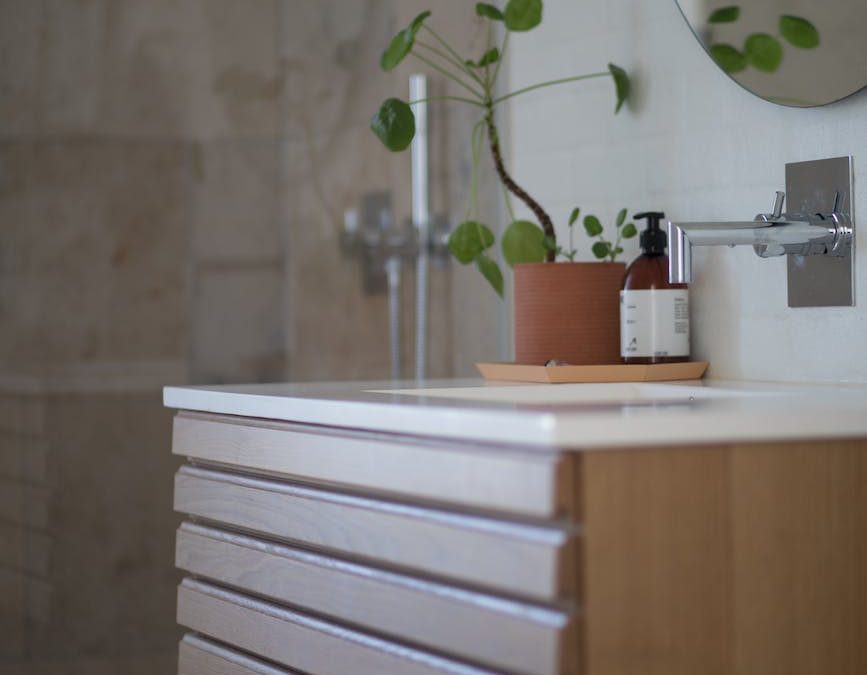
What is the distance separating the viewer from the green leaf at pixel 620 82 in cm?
162

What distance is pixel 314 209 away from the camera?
208 cm

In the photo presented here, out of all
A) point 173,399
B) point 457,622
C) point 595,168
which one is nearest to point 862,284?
point 595,168

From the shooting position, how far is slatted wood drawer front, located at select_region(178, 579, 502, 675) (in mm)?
951

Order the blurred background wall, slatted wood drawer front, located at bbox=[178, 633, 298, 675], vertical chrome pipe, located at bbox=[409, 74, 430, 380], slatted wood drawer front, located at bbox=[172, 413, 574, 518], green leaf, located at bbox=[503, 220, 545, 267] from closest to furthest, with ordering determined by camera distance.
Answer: slatted wood drawer front, located at bbox=[172, 413, 574, 518] → slatted wood drawer front, located at bbox=[178, 633, 298, 675] → green leaf, located at bbox=[503, 220, 545, 267] → the blurred background wall → vertical chrome pipe, located at bbox=[409, 74, 430, 380]

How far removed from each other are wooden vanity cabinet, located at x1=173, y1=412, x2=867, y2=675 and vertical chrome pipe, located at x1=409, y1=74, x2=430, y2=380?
3.30 feet

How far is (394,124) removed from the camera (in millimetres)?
1535

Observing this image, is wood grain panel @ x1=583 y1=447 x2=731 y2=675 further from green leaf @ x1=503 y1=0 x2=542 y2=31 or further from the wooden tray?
green leaf @ x1=503 y1=0 x2=542 y2=31

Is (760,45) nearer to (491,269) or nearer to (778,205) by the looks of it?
(778,205)

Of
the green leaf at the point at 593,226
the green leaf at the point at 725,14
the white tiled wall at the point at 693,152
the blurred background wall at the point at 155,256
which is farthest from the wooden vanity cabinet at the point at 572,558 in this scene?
the blurred background wall at the point at 155,256

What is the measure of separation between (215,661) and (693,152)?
0.83 meters

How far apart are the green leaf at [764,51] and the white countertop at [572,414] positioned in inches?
14.5

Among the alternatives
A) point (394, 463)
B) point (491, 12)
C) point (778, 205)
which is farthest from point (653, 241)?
point (394, 463)

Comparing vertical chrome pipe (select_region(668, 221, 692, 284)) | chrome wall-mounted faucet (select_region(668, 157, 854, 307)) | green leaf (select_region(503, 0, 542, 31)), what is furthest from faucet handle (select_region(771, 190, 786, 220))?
green leaf (select_region(503, 0, 542, 31))

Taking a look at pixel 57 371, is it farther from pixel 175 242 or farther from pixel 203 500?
pixel 203 500
